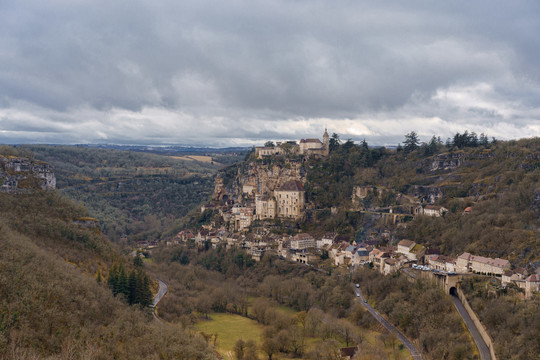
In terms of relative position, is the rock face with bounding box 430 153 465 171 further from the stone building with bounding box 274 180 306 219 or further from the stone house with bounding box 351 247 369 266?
the stone house with bounding box 351 247 369 266

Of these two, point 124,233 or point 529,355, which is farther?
point 124,233

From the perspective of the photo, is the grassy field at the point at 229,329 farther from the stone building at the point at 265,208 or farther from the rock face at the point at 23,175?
the rock face at the point at 23,175

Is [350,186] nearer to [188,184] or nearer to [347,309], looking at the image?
[347,309]

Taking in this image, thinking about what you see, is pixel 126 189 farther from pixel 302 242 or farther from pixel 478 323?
pixel 478 323

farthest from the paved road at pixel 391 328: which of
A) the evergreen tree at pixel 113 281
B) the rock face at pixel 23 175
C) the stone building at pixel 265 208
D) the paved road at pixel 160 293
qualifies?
the rock face at pixel 23 175

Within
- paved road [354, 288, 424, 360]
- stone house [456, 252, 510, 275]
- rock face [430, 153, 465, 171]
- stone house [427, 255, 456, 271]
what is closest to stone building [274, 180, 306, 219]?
rock face [430, 153, 465, 171]

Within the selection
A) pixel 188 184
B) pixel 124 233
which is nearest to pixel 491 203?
pixel 124 233
